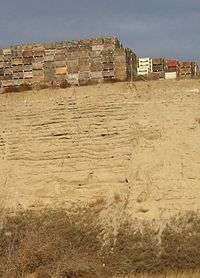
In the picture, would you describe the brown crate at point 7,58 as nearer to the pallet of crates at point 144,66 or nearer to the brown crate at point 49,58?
the brown crate at point 49,58

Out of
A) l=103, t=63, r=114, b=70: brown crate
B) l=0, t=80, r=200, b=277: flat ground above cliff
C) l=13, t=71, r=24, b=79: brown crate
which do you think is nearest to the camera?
l=0, t=80, r=200, b=277: flat ground above cliff

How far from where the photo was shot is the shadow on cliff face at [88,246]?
18.3 m

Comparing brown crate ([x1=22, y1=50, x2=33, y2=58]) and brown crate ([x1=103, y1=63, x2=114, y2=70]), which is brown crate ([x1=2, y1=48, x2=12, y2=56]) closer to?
brown crate ([x1=22, y1=50, x2=33, y2=58])

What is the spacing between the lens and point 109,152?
21.6 meters

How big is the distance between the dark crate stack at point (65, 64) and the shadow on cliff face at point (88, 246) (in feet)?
14.8

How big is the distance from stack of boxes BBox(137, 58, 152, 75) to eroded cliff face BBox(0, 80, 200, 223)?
4.78 feet

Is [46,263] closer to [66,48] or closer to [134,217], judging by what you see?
[134,217]

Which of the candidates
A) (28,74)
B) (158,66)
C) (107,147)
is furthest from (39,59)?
(107,147)

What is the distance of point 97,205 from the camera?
68.0 ft

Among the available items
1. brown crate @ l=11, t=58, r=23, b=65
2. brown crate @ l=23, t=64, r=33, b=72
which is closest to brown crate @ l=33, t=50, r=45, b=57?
brown crate @ l=23, t=64, r=33, b=72

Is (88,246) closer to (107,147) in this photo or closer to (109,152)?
(109,152)

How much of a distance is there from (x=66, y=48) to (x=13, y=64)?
1.88 m

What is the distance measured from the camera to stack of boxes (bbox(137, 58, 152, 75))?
23608mm

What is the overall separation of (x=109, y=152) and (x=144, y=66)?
3.83m
